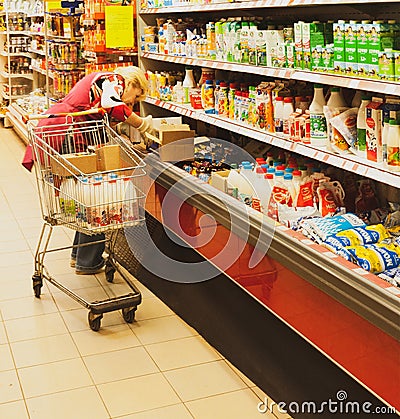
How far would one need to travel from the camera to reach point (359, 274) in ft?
8.61

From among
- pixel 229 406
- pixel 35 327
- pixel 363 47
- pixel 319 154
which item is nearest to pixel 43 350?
pixel 35 327

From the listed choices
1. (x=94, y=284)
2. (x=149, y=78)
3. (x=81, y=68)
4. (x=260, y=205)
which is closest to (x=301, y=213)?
(x=260, y=205)

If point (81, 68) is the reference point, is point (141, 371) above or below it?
below

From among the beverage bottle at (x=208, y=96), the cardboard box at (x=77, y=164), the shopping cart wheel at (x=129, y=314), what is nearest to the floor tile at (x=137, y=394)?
the shopping cart wheel at (x=129, y=314)

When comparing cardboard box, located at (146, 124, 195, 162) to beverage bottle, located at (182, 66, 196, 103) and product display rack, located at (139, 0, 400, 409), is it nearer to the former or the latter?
product display rack, located at (139, 0, 400, 409)

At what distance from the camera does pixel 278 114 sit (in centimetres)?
385

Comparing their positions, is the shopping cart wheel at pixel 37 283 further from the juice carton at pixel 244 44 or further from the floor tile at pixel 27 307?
the juice carton at pixel 244 44

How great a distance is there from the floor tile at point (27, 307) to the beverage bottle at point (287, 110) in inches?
71.3

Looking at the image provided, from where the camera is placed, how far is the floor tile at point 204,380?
11.0ft

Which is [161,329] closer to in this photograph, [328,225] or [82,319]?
[82,319]

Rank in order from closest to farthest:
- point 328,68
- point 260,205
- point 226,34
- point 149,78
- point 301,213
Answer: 1. point 328,68
2. point 301,213
3. point 260,205
4. point 226,34
5. point 149,78

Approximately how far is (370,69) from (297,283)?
96 centimetres

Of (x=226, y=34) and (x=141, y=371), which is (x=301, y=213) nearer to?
(x=141, y=371)

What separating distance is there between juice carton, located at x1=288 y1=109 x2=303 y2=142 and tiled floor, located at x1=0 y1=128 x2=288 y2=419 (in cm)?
122
